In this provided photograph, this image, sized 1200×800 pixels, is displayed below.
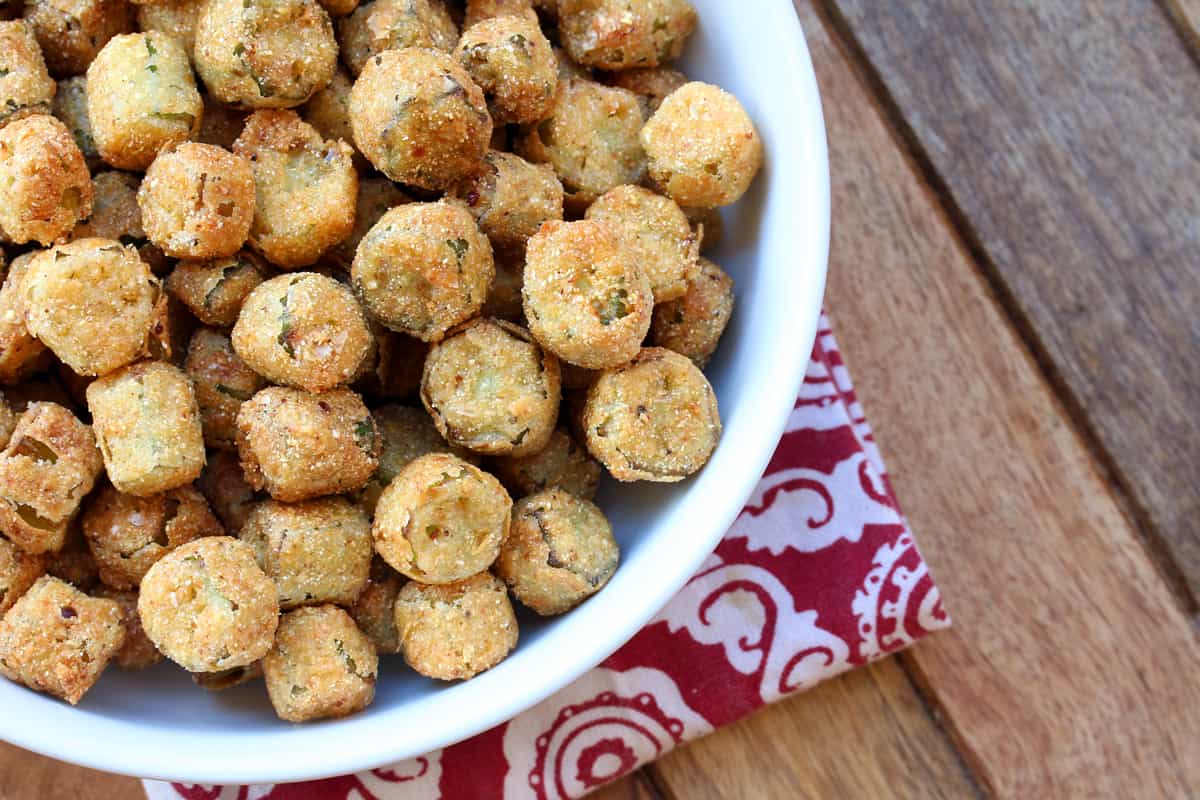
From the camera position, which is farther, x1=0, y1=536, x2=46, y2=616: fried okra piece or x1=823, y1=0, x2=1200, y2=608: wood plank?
x1=823, y1=0, x2=1200, y2=608: wood plank

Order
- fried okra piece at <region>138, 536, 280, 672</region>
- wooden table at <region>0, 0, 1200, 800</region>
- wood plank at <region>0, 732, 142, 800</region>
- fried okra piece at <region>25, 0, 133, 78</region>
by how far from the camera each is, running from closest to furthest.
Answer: fried okra piece at <region>138, 536, 280, 672</region>, fried okra piece at <region>25, 0, 133, 78</region>, wood plank at <region>0, 732, 142, 800</region>, wooden table at <region>0, 0, 1200, 800</region>

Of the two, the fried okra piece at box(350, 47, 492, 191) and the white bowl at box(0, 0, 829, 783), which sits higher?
the fried okra piece at box(350, 47, 492, 191)

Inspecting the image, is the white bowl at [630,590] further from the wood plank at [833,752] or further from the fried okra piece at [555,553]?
the wood plank at [833,752]

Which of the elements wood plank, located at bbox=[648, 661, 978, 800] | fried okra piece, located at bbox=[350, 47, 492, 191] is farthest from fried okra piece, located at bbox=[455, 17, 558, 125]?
wood plank, located at bbox=[648, 661, 978, 800]

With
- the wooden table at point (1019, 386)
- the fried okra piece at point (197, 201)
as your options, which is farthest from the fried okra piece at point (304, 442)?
the wooden table at point (1019, 386)

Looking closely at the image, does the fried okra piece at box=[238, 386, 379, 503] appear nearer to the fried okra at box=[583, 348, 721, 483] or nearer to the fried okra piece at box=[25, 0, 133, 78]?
the fried okra at box=[583, 348, 721, 483]

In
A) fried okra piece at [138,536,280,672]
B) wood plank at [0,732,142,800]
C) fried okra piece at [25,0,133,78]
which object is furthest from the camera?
wood plank at [0,732,142,800]

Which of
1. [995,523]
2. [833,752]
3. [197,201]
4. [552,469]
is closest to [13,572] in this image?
[197,201]

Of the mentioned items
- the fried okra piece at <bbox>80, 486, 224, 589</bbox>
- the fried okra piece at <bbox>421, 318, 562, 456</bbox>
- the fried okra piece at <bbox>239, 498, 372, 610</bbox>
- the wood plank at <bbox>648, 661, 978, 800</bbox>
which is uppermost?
the fried okra piece at <bbox>421, 318, 562, 456</bbox>

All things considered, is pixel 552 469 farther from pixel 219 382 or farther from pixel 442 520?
pixel 219 382
